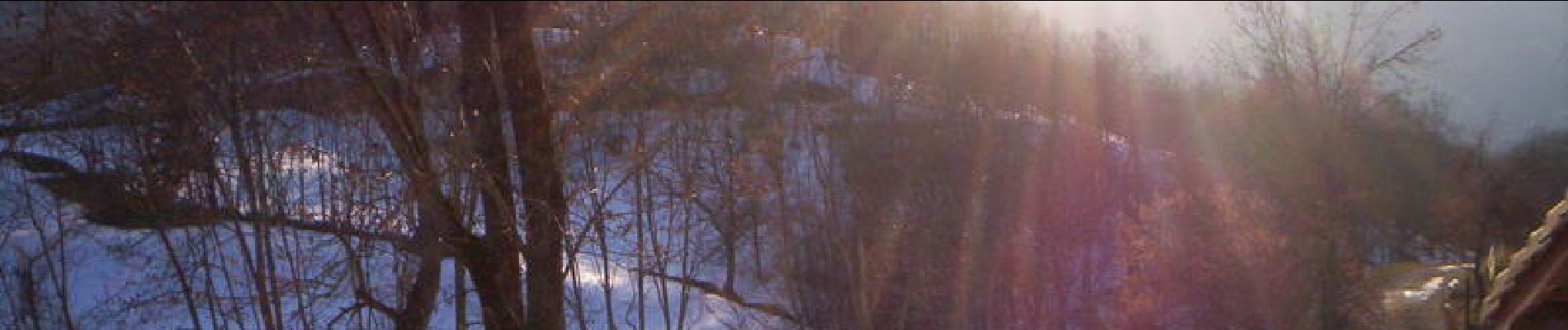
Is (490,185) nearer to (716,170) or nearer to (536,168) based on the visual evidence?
(536,168)

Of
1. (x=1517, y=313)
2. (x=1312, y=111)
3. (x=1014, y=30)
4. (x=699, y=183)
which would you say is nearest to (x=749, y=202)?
(x=699, y=183)

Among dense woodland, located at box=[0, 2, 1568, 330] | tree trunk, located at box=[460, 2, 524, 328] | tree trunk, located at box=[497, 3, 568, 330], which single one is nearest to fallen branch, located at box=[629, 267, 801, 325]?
dense woodland, located at box=[0, 2, 1568, 330]

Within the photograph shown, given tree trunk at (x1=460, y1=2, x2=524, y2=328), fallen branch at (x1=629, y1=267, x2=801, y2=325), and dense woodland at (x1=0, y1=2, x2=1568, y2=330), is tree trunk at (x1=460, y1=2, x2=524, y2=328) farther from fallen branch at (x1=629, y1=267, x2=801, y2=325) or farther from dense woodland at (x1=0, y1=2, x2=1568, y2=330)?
fallen branch at (x1=629, y1=267, x2=801, y2=325)

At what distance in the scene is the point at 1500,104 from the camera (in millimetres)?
15070

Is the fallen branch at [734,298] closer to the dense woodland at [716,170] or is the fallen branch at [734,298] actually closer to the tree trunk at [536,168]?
the dense woodland at [716,170]

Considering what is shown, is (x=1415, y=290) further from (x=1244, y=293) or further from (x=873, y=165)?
(x=873, y=165)

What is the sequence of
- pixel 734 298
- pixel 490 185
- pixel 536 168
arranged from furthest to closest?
pixel 734 298, pixel 536 168, pixel 490 185

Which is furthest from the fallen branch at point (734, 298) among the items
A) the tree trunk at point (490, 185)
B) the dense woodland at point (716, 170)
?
the tree trunk at point (490, 185)

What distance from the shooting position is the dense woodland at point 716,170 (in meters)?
7.68

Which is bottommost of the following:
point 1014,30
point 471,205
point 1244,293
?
point 1244,293

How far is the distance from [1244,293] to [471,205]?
20.1 meters

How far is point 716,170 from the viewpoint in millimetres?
16656

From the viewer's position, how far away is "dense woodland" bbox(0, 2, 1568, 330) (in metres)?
7.68

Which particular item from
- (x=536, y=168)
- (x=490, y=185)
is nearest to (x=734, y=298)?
(x=536, y=168)
